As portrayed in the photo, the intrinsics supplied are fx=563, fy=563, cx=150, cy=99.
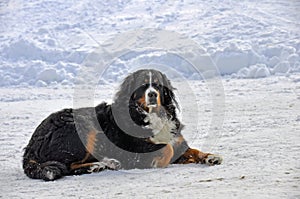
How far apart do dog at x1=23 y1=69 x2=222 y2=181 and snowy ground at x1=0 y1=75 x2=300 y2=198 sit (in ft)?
0.45

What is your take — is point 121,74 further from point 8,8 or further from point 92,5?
point 8,8

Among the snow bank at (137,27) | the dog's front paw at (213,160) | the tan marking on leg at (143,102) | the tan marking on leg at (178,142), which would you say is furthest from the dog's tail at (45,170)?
the snow bank at (137,27)

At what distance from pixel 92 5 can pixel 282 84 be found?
877 cm

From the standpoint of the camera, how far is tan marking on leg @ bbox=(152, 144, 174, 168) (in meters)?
5.95

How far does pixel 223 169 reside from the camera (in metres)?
5.77

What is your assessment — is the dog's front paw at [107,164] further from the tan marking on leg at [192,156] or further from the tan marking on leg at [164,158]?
the tan marking on leg at [192,156]

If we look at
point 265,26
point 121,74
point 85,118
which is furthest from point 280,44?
point 85,118

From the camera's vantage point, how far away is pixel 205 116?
9.23 metres

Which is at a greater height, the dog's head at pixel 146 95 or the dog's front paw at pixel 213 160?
the dog's head at pixel 146 95

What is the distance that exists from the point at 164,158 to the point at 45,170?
1242 millimetres

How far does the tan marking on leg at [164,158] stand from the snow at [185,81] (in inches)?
5.7

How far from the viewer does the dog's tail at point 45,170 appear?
5672mm

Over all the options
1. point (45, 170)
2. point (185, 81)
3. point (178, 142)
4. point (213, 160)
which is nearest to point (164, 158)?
point (178, 142)

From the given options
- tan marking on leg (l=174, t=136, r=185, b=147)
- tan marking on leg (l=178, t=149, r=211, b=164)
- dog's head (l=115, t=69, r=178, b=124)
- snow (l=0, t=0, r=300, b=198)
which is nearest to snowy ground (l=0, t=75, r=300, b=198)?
snow (l=0, t=0, r=300, b=198)
